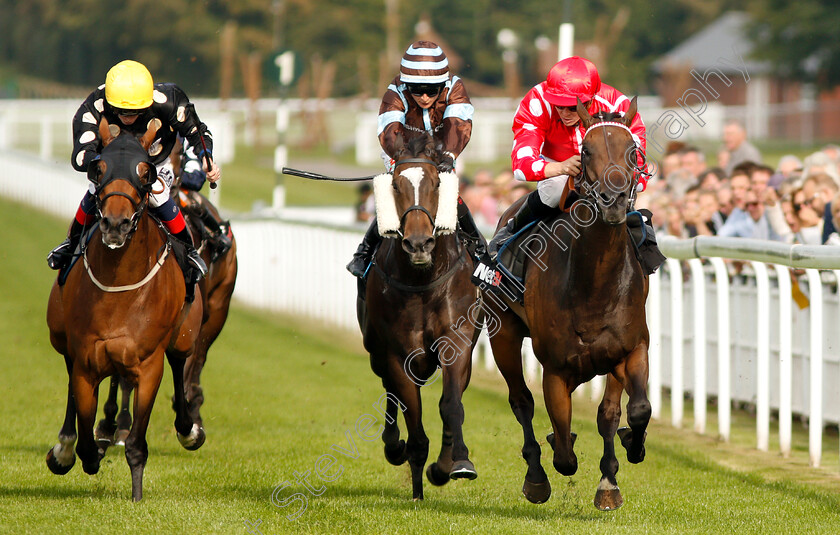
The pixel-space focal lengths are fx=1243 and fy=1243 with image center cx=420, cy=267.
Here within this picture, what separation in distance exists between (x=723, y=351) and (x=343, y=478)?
105 inches

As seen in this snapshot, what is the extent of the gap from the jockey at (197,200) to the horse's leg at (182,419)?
1227mm

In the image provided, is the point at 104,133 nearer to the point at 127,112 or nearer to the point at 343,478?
the point at 127,112

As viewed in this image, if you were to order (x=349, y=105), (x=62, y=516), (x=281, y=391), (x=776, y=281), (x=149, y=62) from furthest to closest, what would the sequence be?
(x=149, y=62), (x=349, y=105), (x=281, y=391), (x=776, y=281), (x=62, y=516)

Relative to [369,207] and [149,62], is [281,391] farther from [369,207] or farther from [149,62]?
[149,62]

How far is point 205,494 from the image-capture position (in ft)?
20.9

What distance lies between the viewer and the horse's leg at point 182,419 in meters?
7.28

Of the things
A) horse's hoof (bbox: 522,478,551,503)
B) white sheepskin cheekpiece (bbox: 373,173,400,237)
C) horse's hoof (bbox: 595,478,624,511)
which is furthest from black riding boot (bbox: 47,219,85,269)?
horse's hoof (bbox: 595,478,624,511)

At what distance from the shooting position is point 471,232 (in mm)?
6801

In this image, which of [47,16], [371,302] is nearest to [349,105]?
[47,16]

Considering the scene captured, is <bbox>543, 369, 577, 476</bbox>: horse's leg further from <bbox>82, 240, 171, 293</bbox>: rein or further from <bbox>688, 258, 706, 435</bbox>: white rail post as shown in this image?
<bbox>688, 258, 706, 435</bbox>: white rail post

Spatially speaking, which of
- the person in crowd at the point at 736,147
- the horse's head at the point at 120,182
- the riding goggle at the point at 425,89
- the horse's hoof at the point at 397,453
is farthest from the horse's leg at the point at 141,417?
the person in crowd at the point at 736,147

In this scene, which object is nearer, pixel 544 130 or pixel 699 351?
pixel 544 130

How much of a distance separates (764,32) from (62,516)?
35538mm

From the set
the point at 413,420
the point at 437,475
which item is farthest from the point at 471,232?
the point at 437,475
